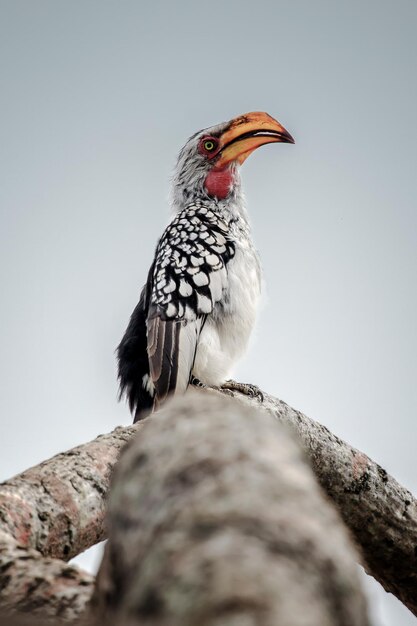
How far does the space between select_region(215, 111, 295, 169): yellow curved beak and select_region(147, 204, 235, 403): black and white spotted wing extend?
2.96 feet

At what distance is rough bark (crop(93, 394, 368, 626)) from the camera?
2.94 ft

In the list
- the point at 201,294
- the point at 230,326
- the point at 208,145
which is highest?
the point at 208,145

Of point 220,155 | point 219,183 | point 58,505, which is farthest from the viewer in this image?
point 220,155

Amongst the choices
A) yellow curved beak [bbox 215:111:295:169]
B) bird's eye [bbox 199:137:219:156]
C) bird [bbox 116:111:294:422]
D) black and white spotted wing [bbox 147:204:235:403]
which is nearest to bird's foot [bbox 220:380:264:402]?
bird [bbox 116:111:294:422]

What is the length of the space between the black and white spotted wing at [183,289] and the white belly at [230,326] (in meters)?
0.08

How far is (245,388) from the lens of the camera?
221 inches

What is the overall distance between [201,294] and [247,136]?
A: 2260 mm

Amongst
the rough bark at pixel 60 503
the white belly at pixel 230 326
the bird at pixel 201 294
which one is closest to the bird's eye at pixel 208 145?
the bird at pixel 201 294

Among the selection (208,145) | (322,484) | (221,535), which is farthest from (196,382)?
(221,535)

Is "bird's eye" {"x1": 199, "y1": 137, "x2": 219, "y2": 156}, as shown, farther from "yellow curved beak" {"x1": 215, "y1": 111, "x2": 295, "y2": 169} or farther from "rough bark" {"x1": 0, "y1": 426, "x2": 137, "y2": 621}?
"rough bark" {"x1": 0, "y1": 426, "x2": 137, "y2": 621}

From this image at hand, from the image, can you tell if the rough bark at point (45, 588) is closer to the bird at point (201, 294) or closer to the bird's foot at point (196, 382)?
the bird at point (201, 294)

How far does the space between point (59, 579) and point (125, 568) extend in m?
0.64

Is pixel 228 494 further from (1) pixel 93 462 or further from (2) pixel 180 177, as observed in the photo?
(2) pixel 180 177

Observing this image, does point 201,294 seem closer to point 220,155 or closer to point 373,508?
point 220,155
